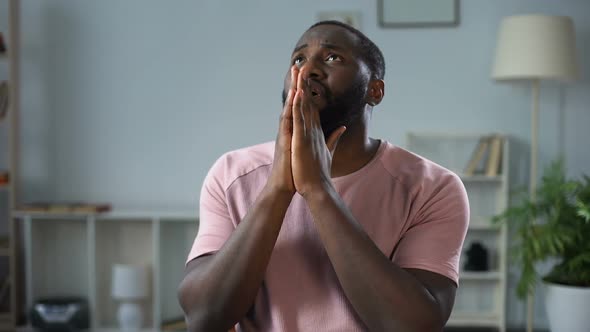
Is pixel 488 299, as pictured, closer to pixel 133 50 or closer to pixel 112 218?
pixel 112 218

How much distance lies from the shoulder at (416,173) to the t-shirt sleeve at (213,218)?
12.3 inches

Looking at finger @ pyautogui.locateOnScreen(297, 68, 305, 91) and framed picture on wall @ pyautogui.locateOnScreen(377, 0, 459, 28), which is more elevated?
framed picture on wall @ pyautogui.locateOnScreen(377, 0, 459, 28)

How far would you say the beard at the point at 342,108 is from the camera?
119 centimetres

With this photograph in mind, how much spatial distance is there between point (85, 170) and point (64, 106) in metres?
0.40

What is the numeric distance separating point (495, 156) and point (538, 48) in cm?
61

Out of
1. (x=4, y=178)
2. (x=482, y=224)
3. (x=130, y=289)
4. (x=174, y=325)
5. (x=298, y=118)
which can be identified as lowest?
(x=174, y=325)

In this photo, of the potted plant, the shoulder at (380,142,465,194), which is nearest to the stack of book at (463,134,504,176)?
the potted plant

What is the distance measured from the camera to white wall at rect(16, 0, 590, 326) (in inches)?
150

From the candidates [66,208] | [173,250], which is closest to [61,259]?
[66,208]

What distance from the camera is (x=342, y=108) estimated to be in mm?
1201

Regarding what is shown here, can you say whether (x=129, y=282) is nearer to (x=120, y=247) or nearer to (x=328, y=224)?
(x=120, y=247)

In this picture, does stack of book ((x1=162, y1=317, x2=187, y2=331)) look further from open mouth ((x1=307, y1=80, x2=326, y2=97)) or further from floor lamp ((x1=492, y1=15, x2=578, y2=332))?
open mouth ((x1=307, y1=80, x2=326, y2=97))

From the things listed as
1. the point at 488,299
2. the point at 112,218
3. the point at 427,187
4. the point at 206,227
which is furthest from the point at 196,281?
the point at 488,299

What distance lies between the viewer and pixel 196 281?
1.19 m
